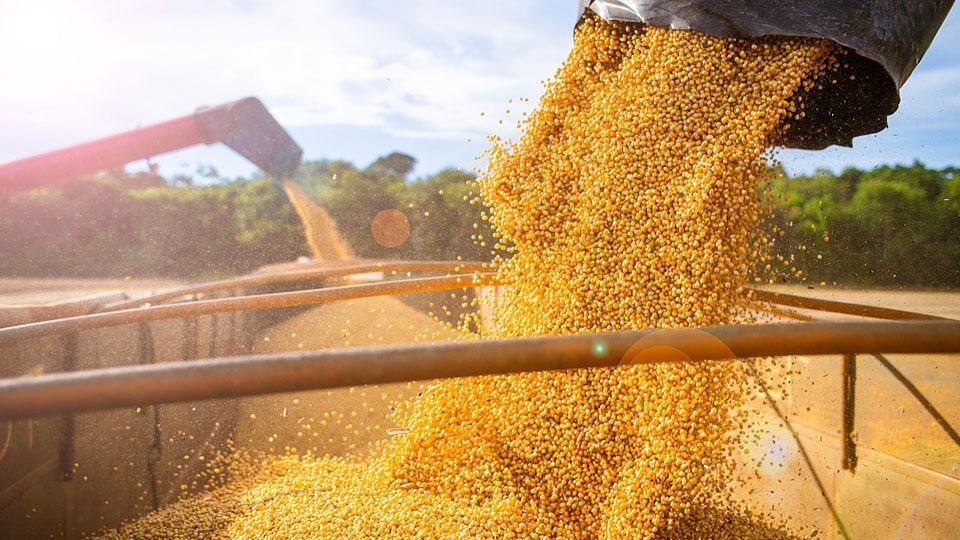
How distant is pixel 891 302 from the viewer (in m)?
3.10

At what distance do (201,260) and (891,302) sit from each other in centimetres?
1237

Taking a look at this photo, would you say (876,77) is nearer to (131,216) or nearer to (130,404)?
(130,404)

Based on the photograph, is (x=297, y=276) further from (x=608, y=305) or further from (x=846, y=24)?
(x=846, y=24)

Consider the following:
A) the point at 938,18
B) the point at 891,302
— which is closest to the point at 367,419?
the point at 938,18

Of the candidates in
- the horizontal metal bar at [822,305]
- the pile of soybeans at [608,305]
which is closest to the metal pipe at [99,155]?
the pile of soybeans at [608,305]

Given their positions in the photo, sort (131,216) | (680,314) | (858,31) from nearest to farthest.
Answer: (858,31) < (680,314) < (131,216)

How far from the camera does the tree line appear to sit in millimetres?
4184

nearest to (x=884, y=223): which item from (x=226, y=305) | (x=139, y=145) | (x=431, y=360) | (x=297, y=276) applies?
(x=297, y=276)

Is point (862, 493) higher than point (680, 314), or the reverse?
point (680, 314)

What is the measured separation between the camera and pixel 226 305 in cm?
204

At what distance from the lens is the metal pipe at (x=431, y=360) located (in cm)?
60

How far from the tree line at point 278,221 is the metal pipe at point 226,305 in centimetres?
311

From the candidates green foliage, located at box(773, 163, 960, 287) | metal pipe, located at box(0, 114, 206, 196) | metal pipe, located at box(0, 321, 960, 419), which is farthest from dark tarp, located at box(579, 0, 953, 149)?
metal pipe, located at box(0, 114, 206, 196)

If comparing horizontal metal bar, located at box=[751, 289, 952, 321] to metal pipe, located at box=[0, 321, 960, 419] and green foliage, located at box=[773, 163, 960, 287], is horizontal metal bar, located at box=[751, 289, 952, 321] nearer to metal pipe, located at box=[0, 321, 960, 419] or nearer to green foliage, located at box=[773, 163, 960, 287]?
metal pipe, located at box=[0, 321, 960, 419]
